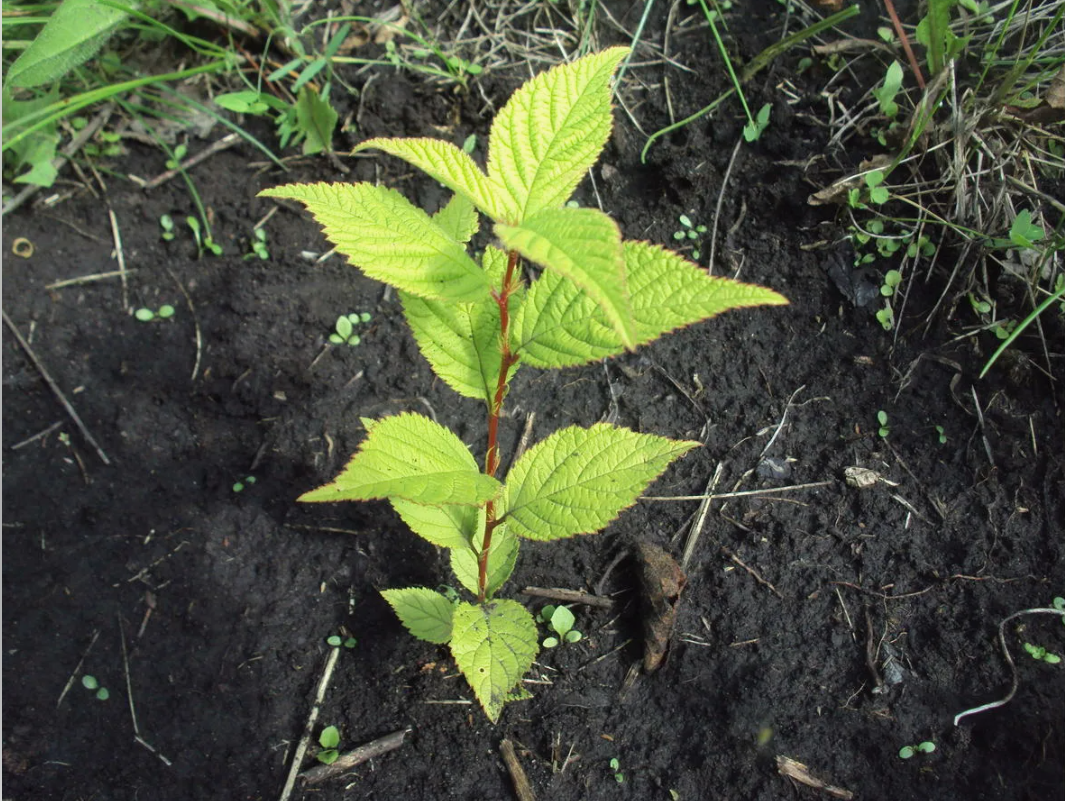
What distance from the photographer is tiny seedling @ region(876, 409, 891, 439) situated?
2014 millimetres

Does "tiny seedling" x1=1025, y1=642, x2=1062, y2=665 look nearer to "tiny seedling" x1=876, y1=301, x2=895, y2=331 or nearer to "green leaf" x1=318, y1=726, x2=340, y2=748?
"tiny seedling" x1=876, y1=301, x2=895, y2=331

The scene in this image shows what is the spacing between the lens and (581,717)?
70.7 inches

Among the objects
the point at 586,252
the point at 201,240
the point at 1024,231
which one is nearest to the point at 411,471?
the point at 586,252

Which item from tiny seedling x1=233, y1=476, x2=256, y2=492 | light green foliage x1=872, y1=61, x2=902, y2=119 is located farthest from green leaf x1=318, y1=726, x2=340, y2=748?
light green foliage x1=872, y1=61, x2=902, y2=119

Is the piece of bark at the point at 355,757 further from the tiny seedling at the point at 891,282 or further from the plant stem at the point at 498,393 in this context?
the tiny seedling at the point at 891,282

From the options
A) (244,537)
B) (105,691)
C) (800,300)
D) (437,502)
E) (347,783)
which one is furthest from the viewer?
(800,300)

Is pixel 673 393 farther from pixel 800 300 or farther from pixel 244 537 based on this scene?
pixel 244 537

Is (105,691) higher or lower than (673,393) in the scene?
lower

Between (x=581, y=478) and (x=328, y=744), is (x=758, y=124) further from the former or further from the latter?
(x=328, y=744)

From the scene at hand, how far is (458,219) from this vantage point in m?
1.36

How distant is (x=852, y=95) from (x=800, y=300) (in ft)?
2.21

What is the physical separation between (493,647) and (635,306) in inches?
31.8

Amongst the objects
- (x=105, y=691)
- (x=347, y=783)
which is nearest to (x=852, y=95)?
(x=347, y=783)

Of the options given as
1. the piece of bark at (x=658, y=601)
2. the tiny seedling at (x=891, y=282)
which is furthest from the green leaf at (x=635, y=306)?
the tiny seedling at (x=891, y=282)
